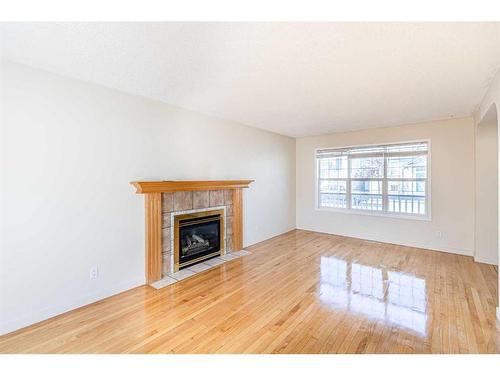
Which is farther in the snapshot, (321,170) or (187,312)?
(321,170)

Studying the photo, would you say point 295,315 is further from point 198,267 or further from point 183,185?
point 183,185

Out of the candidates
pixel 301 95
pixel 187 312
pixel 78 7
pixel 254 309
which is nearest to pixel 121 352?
pixel 187 312

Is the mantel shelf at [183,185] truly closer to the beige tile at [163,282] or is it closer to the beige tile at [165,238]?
the beige tile at [165,238]

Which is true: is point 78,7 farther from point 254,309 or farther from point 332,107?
point 332,107

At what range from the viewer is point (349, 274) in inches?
133

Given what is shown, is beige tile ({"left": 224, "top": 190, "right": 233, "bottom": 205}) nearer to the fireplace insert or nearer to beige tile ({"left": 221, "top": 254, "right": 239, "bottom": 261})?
the fireplace insert

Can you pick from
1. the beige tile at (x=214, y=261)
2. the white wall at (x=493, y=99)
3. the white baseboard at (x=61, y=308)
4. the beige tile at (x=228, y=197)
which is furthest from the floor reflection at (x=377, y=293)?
the white baseboard at (x=61, y=308)

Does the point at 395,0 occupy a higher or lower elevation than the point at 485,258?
higher

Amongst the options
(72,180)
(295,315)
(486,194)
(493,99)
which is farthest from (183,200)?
(486,194)

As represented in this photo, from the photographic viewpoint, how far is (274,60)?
2.15 meters

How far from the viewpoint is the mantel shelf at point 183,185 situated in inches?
116

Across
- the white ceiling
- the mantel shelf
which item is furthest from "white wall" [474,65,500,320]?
the mantel shelf
